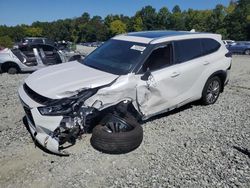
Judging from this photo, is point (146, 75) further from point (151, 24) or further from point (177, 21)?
point (151, 24)

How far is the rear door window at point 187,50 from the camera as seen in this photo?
571 centimetres

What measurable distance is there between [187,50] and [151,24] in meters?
91.0

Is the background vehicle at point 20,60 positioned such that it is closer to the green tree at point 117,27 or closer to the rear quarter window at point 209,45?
the rear quarter window at point 209,45

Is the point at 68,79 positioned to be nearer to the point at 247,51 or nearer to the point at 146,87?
the point at 146,87

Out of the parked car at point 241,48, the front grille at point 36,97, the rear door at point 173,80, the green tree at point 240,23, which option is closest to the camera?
the front grille at point 36,97

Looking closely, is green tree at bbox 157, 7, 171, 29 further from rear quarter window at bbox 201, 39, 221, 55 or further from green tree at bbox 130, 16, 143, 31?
rear quarter window at bbox 201, 39, 221, 55

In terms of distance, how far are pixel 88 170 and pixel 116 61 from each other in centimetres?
218

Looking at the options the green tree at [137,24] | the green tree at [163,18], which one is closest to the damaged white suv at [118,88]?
the green tree at [163,18]

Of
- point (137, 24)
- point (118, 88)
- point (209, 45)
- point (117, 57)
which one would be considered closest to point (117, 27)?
point (137, 24)

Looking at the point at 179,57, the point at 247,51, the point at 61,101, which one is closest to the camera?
the point at 61,101

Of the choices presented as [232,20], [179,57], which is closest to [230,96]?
[179,57]

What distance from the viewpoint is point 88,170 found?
3.97 metres

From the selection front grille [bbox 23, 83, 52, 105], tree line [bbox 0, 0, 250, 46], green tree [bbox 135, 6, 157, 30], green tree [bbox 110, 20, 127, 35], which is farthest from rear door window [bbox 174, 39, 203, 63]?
green tree [bbox 110, 20, 127, 35]

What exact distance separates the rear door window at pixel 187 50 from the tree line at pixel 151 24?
106 ft
